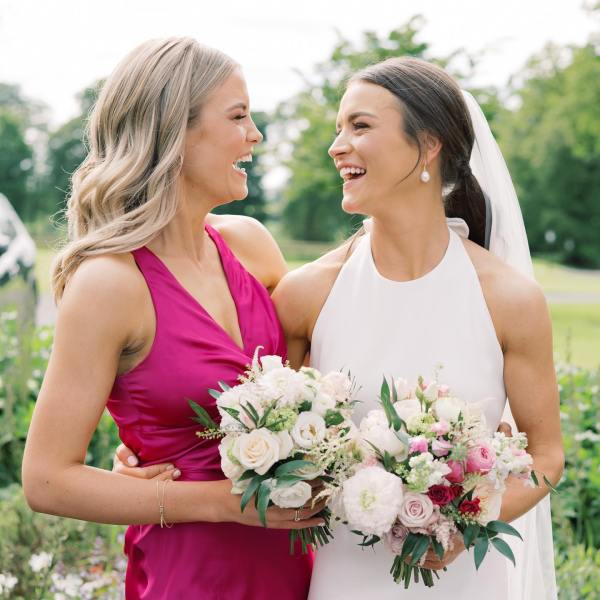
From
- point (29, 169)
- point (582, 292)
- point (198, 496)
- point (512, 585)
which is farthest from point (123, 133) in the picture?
point (29, 169)

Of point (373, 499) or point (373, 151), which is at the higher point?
point (373, 151)

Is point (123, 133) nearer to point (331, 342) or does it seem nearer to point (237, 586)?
point (331, 342)

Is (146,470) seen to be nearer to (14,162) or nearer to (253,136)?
(253,136)

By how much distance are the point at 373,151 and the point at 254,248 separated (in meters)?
0.77

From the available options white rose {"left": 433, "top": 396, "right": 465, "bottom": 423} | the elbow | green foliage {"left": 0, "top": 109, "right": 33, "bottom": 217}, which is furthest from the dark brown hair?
green foliage {"left": 0, "top": 109, "right": 33, "bottom": 217}

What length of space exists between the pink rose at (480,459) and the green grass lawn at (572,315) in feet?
6.07

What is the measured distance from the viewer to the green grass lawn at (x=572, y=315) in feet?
53.0

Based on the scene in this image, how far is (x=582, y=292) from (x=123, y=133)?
33823 millimetres

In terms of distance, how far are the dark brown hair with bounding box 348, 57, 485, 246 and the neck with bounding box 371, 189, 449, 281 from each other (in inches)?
6.0

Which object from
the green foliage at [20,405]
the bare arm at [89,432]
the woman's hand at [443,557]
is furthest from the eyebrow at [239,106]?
the green foliage at [20,405]

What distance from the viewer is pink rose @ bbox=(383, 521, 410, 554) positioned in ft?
8.78

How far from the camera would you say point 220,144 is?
10.3 ft

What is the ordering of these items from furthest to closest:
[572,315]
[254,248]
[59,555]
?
[572,315] < [59,555] < [254,248]

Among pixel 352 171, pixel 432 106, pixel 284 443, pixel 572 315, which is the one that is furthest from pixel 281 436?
pixel 572 315
